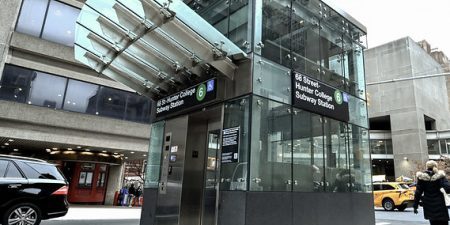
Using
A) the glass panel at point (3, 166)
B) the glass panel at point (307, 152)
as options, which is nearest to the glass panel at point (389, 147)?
the glass panel at point (307, 152)

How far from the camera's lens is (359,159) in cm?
925

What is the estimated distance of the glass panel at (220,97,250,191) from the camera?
257 inches

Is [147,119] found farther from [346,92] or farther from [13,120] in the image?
[346,92]

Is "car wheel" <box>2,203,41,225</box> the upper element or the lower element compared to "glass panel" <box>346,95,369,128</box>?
lower

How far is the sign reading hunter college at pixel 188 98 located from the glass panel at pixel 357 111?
422 cm

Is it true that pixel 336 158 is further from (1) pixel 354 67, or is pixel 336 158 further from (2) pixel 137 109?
(2) pixel 137 109

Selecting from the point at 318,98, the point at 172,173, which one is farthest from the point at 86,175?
the point at 318,98

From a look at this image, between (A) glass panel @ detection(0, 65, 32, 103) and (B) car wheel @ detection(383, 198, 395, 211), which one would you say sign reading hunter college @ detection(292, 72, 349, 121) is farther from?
(A) glass panel @ detection(0, 65, 32, 103)

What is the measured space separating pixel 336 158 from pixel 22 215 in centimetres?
796

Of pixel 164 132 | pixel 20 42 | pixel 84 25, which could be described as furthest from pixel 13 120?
pixel 84 25

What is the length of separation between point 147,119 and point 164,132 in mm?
12161

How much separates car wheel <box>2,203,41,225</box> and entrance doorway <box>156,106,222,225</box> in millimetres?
2973

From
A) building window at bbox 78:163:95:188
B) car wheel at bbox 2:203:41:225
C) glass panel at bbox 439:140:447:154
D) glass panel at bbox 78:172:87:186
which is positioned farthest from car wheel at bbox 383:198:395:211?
glass panel at bbox 439:140:447:154

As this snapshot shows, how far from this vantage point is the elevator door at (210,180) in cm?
817
